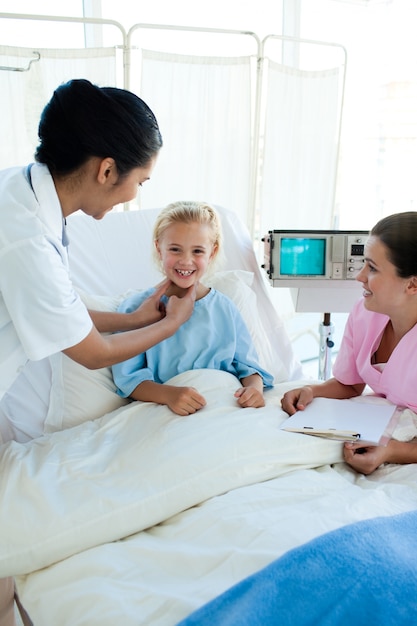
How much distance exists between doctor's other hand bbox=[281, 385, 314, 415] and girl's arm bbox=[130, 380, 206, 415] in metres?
0.23

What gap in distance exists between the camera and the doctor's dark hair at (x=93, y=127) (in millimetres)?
1271

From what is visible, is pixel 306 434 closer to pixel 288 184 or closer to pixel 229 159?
pixel 229 159

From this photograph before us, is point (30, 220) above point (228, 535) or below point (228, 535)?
above

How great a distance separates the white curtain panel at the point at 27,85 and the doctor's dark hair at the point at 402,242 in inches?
61.0

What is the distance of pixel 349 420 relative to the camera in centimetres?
152

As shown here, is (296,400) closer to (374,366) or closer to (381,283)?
(374,366)

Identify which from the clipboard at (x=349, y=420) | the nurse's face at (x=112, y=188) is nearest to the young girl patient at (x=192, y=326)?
the clipboard at (x=349, y=420)

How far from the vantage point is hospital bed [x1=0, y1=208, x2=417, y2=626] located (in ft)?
3.08

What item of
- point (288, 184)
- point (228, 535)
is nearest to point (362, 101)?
point (288, 184)

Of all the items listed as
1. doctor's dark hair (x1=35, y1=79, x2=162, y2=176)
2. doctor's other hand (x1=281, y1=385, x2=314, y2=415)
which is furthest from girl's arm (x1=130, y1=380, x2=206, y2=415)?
doctor's dark hair (x1=35, y1=79, x2=162, y2=176)

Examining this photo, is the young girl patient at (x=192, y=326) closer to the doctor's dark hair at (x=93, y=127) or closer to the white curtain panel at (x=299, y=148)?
the doctor's dark hair at (x=93, y=127)

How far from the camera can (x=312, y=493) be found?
4.17ft

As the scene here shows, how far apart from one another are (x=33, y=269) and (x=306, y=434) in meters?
0.73

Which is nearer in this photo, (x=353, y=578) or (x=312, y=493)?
(x=353, y=578)
